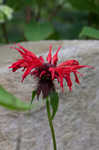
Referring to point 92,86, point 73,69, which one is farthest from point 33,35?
point 73,69

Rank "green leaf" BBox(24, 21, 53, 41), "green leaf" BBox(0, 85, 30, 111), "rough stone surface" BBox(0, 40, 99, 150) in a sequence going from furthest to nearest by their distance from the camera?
1. "green leaf" BBox(24, 21, 53, 41)
2. "rough stone surface" BBox(0, 40, 99, 150)
3. "green leaf" BBox(0, 85, 30, 111)

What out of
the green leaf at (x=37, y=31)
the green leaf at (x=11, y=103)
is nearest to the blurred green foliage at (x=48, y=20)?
the green leaf at (x=37, y=31)

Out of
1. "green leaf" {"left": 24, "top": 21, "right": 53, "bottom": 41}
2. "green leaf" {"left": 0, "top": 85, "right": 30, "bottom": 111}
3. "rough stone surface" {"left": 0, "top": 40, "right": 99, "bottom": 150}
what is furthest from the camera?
"green leaf" {"left": 24, "top": 21, "right": 53, "bottom": 41}

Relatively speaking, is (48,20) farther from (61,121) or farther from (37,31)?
(61,121)

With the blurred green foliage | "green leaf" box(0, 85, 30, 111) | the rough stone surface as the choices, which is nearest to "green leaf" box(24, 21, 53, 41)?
the blurred green foliage

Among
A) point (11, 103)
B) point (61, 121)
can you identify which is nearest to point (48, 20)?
point (61, 121)

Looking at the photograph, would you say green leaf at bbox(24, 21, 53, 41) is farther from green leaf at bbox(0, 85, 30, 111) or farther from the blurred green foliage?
green leaf at bbox(0, 85, 30, 111)

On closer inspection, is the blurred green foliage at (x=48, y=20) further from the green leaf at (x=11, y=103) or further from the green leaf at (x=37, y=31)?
the green leaf at (x=11, y=103)
